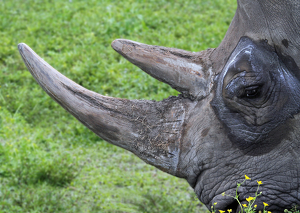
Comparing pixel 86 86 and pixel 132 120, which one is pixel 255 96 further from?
pixel 86 86

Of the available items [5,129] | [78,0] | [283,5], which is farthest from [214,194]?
[78,0]

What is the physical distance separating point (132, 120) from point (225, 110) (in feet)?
1.95

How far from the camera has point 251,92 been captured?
2324 millimetres

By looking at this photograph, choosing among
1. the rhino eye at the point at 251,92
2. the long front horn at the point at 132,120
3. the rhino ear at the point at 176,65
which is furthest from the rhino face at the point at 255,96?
the long front horn at the point at 132,120

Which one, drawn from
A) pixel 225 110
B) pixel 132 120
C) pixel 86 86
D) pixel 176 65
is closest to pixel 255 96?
pixel 225 110

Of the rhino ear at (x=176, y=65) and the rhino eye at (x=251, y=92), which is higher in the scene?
the rhino eye at (x=251, y=92)

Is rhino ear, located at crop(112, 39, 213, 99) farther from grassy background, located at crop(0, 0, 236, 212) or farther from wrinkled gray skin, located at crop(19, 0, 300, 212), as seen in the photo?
grassy background, located at crop(0, 0, 236, 212)

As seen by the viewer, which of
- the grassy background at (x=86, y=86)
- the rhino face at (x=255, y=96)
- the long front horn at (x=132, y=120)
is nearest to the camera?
the rhino face at (x=255, y=96)

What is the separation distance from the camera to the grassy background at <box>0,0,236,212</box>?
3.94 metres

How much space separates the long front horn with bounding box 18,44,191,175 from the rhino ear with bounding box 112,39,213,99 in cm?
11

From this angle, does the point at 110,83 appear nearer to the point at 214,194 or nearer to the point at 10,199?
the point at 10,199

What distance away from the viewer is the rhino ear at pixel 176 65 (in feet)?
8.33

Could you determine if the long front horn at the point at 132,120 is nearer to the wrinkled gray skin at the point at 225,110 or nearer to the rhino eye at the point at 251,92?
the wrinkled gray skin at the point at 225,110

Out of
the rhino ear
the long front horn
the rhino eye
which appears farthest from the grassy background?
the rhino eye
